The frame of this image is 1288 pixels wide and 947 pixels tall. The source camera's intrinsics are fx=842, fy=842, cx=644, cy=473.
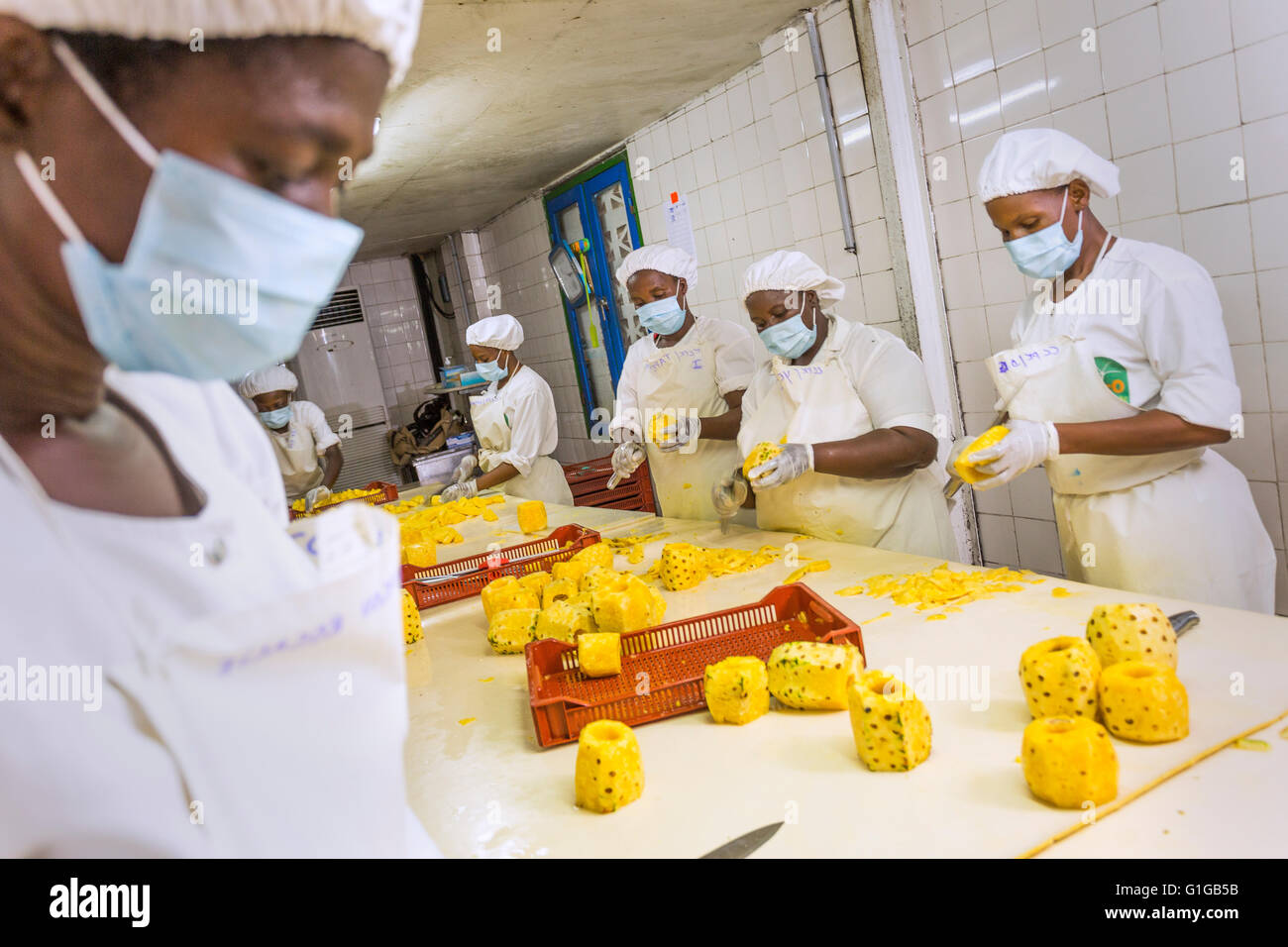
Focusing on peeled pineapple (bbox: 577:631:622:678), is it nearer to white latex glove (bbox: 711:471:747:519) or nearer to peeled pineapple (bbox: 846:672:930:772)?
peeled pineapple (bbox: 846:672:930:772)

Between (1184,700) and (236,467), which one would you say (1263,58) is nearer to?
(1184,700)

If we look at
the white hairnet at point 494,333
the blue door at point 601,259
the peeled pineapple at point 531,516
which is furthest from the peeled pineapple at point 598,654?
the blue door at point 601,259

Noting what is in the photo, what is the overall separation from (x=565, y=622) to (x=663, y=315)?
2.19 meters

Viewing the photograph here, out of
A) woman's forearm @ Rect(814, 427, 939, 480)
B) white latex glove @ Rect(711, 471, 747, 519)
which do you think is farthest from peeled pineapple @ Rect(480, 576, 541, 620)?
woman's forearm @ Rect(814, 427, 939, 480)

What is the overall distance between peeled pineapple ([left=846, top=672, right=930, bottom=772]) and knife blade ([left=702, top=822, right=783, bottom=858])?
0.70 ft

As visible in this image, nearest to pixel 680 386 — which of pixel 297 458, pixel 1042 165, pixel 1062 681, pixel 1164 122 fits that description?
pixel 1042 165

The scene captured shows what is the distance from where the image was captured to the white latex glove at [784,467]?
2.75 metres

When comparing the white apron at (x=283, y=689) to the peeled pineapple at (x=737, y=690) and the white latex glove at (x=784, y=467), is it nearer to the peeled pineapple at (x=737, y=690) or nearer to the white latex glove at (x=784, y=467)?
the peeled pineapple at (x=737, y=690)

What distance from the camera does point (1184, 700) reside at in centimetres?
131

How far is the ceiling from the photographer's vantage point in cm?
361

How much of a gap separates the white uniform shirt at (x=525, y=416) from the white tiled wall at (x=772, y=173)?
Answer: 1.15 m
